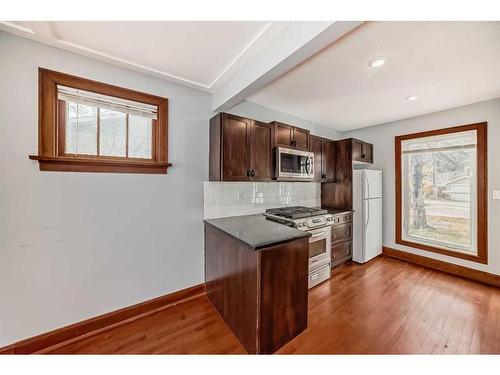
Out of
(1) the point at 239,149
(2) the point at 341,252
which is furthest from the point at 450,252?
(1) the point at 239,149

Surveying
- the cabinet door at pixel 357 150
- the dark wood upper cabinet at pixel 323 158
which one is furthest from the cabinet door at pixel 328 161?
the cabinet door at pixel 357 150

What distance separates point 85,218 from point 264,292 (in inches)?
67.1

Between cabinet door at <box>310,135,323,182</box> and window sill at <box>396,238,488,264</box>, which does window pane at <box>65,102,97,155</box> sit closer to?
cabinet door at <box>310,135,323,182</box>

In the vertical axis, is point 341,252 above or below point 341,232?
below

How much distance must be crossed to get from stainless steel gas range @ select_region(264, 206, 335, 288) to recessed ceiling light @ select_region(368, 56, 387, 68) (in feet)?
5.83

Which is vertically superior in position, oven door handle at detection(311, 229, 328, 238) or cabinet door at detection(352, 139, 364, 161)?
cabinet door at detection(352, 139, 364, 161)

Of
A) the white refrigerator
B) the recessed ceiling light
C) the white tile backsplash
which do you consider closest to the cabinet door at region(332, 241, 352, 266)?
the white refrigerator

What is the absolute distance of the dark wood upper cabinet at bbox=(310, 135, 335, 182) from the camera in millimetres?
3303

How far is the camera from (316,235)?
8.50 ft

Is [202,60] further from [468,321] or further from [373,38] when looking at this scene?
[468,321]

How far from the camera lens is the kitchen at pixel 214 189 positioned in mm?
1488

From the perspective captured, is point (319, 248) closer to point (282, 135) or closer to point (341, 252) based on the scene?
point (341, 252)

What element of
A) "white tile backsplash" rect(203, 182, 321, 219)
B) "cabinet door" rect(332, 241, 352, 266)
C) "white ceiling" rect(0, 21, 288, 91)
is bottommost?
"cabinet door" rect(332, 241, 352, 266)

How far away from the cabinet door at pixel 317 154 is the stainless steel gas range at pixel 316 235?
0.75 metres
